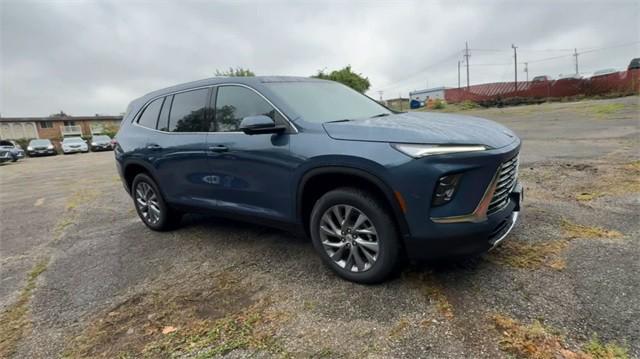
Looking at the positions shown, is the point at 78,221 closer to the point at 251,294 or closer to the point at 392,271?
the point at 251,294

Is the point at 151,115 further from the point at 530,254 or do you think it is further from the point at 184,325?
the point at 530,254

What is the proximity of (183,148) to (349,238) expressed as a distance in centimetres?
212

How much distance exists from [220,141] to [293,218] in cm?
107

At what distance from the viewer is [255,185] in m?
3.23

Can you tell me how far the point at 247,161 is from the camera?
3.21 metres

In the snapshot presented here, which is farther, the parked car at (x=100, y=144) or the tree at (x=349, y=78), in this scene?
the tree at (x=349, y=78)

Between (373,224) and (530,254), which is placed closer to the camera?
(373,224)

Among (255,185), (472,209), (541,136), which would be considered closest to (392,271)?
(472,209)

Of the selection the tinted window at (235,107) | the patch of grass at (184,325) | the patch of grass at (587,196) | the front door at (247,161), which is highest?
the tinted window at (235,107)

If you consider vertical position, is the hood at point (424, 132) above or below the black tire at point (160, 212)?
above

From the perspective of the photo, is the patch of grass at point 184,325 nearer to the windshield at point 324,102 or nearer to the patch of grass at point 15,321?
the patch of grass at point 15,321

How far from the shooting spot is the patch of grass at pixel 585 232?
3.29 metres

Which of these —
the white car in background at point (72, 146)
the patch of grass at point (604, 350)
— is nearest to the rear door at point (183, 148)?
the patch of grass at point (604, 350)

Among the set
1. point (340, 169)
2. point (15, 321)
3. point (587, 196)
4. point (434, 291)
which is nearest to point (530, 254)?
point (434, 291)
